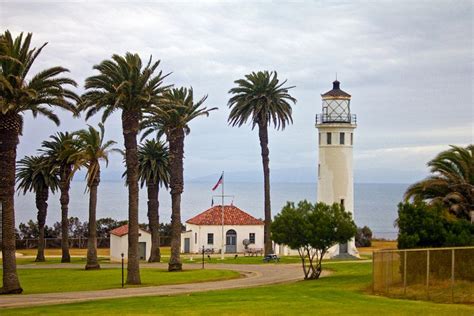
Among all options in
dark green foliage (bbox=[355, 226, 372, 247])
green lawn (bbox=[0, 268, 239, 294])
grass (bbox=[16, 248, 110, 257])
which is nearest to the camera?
green lawn (bbox=[0, 268, 239, 294])

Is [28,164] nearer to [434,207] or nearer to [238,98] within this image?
[238,98]

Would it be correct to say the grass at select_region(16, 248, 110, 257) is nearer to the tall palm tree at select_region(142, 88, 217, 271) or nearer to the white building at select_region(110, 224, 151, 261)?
the white building at select_region(110, 224, 151, 261)

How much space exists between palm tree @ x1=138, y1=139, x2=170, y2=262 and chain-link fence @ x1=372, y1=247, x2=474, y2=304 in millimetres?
38569

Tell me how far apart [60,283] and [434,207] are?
71.6 ft

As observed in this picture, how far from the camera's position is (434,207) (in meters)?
39.2

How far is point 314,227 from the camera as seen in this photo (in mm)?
49812

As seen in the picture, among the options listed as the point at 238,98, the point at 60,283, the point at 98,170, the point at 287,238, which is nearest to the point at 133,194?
the point at 60,283

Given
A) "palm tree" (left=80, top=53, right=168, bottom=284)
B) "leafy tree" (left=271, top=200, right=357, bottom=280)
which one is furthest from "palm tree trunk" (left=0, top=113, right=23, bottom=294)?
"leafy tree" (left=271, top=200, right=357, bottom=280)

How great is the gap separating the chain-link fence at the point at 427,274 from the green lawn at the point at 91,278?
53.0ft

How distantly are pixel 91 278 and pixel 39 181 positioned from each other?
29.1 meters

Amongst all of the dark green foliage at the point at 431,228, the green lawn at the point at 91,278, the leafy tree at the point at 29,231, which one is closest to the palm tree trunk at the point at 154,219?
the green lawn at the point at 91,278

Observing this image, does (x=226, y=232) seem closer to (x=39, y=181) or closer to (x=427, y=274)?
(x=39, y=181)

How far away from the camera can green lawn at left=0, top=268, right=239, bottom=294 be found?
148 feet

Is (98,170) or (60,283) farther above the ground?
(98,170)
